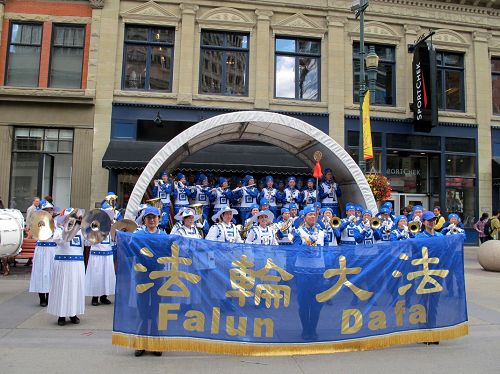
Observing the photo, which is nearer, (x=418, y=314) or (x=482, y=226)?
(x=418, y=314)

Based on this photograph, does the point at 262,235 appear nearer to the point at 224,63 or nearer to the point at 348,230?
the point at 348,230

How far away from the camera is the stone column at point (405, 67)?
64.1ft

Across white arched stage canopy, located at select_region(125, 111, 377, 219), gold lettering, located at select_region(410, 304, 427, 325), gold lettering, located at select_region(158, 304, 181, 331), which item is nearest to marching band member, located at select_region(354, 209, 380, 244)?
white arched stage canopy, located at select_region(125, 111, 377, 219)

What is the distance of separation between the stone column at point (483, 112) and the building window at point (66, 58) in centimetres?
1804

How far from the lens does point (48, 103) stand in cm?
1703

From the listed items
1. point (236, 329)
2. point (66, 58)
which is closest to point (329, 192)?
point (236, 329)

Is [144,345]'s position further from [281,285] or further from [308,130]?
[308,130]

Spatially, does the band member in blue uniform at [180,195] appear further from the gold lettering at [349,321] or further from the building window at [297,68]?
the building window at [297,68]

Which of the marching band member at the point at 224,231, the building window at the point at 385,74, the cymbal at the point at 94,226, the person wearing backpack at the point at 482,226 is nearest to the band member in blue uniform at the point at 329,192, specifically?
the marching band member at the point at 224,231

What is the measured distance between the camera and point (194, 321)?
519 cm

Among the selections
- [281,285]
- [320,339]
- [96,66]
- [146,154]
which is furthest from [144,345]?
[96,66]

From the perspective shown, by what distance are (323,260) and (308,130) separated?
4876mm

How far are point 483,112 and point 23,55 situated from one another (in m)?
20.7

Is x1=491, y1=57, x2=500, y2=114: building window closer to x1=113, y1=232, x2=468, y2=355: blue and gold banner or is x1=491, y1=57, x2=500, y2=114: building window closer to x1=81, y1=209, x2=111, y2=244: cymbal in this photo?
x1=113, y1=232, x2=468, y2=355: blue and gold banner
